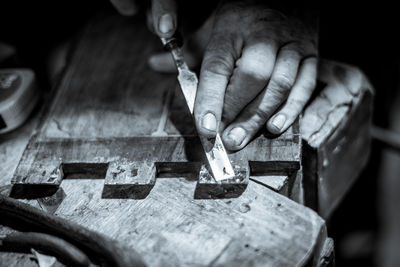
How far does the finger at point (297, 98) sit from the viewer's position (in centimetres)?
97

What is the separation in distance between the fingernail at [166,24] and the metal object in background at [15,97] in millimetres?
438

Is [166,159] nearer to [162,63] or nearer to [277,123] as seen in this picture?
[277,123]

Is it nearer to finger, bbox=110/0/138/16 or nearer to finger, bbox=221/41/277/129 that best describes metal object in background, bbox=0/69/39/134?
finger, bbox=110/0/138/16

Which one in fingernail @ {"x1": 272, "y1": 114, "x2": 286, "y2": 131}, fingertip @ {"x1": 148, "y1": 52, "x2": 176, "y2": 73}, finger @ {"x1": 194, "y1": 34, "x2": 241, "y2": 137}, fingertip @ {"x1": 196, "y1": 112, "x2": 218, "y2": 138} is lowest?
fingertip @ {"x1": 148, "y1": 52, "x2": 176, "y2": 73}

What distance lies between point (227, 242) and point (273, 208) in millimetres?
129

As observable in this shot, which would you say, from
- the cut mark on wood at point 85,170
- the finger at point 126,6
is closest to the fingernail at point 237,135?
the cut mark on wood at point 85,170

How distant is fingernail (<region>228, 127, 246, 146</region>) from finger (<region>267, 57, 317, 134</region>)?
76 mm

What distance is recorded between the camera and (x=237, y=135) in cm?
93

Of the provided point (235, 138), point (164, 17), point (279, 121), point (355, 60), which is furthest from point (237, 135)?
point (355, 60)

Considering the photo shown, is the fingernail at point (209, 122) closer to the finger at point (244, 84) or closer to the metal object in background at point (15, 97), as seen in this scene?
the finger at point (244, 84)

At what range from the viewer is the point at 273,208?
2.82 ft

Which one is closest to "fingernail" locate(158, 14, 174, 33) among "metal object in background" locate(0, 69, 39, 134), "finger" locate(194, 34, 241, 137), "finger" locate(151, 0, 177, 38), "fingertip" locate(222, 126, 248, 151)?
"finger" locate(151, 0, 177, 38)

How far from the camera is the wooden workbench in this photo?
80 centimetres

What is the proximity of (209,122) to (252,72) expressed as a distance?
7.2 inches
